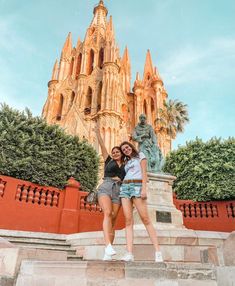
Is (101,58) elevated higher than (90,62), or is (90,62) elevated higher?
(101,58)

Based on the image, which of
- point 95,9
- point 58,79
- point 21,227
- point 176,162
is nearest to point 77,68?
point 58,79

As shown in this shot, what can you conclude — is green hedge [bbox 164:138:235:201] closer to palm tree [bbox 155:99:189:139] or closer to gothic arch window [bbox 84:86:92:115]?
palm tree [bbox 155:99:189:139]

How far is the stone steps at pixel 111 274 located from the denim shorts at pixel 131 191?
0.96 meters

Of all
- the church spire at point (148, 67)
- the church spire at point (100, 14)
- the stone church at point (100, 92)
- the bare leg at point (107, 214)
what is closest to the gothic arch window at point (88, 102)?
the stone church at point (100, 92)

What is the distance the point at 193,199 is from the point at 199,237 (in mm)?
5668

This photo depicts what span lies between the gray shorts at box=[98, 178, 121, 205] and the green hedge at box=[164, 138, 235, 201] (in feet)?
24.7

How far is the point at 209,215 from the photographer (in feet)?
29.8

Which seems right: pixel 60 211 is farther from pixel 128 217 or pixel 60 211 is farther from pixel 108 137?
pixel 108 137

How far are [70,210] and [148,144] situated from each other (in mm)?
3383

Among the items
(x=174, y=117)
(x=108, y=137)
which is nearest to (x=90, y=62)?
(x=108, y=137)

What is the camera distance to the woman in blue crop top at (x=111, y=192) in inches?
124

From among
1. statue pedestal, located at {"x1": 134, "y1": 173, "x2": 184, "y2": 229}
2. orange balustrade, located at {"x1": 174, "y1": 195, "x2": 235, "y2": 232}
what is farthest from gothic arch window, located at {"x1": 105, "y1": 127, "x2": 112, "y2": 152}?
statue pedestal, located at {"x1": 134, "y1": 173, "x2": 184, "y2": 229}

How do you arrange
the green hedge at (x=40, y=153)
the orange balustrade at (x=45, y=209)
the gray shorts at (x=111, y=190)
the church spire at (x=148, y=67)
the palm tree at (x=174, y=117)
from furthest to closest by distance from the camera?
the church spire at (x=148, y=67), the palm tree at (x=174, y=117), the green hedge at (x=40, y=153), the orange balustrade at (x=45, y=209), the gray shorts at (x=111, y=190)

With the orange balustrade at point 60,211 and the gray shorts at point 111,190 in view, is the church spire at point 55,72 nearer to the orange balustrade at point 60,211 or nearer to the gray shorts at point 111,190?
the orange balustrade at point 60,211
